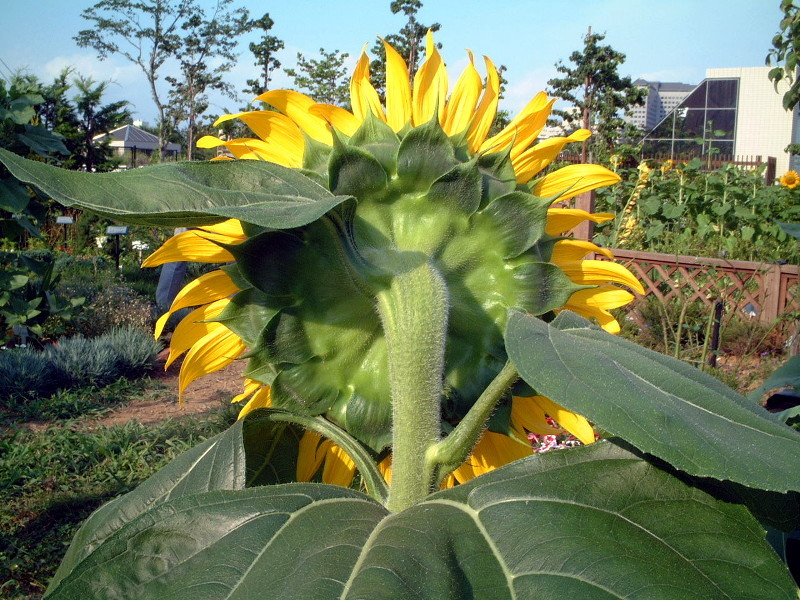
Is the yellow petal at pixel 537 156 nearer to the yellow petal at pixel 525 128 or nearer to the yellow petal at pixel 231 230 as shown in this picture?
the yellow petal at pixel 525 128

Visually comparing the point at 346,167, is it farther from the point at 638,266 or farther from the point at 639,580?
the point at 638,266

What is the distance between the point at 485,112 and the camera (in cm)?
62

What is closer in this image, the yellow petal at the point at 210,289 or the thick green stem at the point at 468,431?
the thick green stem at the point at 468,431

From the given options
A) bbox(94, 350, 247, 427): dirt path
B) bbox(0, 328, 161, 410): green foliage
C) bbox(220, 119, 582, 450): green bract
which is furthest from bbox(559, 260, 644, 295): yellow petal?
bbox(0, 328, 161, 410): green foliage

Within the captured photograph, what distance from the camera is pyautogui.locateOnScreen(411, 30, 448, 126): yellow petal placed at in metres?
0.61

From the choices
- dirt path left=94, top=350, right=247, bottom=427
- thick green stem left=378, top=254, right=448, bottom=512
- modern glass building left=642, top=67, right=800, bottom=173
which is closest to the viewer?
thick green stem left=378, top=254, right=448, bottom=512

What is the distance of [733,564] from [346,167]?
0.31 metres

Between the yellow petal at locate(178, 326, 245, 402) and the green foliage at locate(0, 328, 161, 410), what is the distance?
183 inches

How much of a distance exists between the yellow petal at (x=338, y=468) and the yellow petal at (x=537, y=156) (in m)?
0.25

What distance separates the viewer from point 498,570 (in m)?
0.29

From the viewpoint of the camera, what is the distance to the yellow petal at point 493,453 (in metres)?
0.61

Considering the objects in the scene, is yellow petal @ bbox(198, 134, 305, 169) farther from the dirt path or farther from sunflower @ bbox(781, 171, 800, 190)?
sunflower @ bbox(781, 171, 800, 190)

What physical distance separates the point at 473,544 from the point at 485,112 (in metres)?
0.40

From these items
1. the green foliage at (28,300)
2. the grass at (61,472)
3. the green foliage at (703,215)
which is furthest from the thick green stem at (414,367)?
the green foliage at (703,215)
